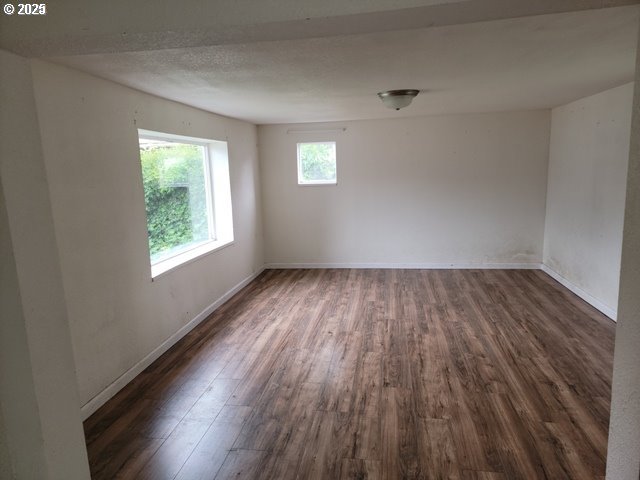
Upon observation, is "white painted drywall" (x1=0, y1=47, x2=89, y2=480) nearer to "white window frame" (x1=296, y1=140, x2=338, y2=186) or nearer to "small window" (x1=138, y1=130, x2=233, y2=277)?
"small window" (x1=138, y1=130, x2=233, y2=277)

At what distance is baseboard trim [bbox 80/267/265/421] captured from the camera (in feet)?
8.60

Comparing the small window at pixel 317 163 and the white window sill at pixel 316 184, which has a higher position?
the small window at pixel 317 163

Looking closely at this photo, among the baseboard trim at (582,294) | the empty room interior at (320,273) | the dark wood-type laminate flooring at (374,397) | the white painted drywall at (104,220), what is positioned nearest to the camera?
the empty room interior at (320,273)

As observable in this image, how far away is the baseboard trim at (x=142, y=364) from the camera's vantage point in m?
2.62

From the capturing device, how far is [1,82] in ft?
4.47

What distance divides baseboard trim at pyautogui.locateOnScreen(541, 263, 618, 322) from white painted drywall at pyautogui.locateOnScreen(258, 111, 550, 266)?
385mm

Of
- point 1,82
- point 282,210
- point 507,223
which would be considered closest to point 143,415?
point 1,82

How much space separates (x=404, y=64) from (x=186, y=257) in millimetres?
2670

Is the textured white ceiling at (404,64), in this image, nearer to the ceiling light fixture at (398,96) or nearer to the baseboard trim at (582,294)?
the ceiling light fixture at (398,96)

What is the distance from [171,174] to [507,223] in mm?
4451

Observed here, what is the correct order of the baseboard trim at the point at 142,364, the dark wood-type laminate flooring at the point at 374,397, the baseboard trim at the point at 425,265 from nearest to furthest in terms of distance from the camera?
the dark wood-type laminate flooring at the point at 374,397 < the baseboard trim at the point at 142,364 < the baseboard trim at the point at 425,265

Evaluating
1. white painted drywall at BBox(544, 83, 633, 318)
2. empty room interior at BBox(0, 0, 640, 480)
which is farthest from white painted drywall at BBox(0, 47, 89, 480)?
white painted drywall at BBox(544, 83, 633, 318)

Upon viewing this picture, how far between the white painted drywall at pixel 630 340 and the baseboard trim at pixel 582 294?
2972 millimetres

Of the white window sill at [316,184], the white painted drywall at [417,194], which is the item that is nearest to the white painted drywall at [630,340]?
the white painted drywall at [417,194]
